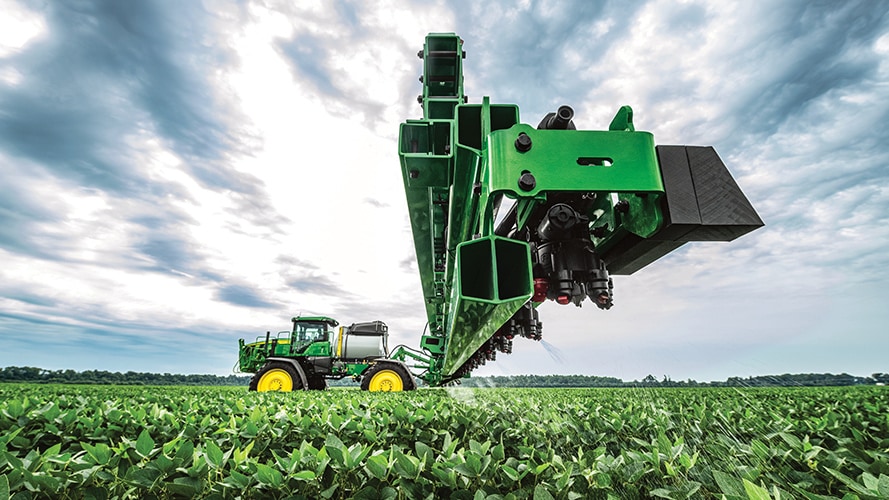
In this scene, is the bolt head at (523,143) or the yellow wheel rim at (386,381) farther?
the yellow wheel rim at (386,381)

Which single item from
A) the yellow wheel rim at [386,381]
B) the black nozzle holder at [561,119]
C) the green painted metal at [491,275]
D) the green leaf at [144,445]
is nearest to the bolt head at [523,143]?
the black nozzle holder at [561,119]

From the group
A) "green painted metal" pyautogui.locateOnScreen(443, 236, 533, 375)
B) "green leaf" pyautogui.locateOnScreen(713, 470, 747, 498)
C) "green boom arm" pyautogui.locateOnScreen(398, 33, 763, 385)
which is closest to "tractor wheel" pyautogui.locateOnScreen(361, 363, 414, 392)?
"green boom arm" pyautogui.locateOnScreen(398, 33, 763, 385)

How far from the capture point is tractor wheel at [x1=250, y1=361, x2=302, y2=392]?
467 inches

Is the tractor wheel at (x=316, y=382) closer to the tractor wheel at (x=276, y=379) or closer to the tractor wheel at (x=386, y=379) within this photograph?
the tractor wheel at (x=276, y=379)

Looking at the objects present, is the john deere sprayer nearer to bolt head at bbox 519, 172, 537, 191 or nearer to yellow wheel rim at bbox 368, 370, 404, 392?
bolt head at bbox 519, 172, 537, 191

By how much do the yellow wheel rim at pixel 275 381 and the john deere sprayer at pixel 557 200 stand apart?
410 inches

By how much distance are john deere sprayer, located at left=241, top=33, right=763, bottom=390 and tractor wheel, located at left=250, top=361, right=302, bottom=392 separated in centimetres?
1038

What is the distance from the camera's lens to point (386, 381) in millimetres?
12344

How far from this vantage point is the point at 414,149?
3668 mm

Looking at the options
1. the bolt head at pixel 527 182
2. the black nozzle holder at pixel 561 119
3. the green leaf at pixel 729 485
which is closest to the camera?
the green leaf at pixel 729 485

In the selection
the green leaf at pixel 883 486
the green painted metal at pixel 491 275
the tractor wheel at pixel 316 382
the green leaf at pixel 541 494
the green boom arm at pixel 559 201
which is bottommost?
the tractor wheel at pixel 316 382

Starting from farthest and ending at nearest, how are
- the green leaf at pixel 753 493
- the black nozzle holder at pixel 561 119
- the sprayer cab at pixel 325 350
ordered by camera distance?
the sprayer cab at pixel 325 350 < the black nozzle holder at pixel 561 119 < the green leaf at pixel 753 493

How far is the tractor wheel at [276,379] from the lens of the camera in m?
11.9

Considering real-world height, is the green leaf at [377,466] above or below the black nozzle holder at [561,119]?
below
